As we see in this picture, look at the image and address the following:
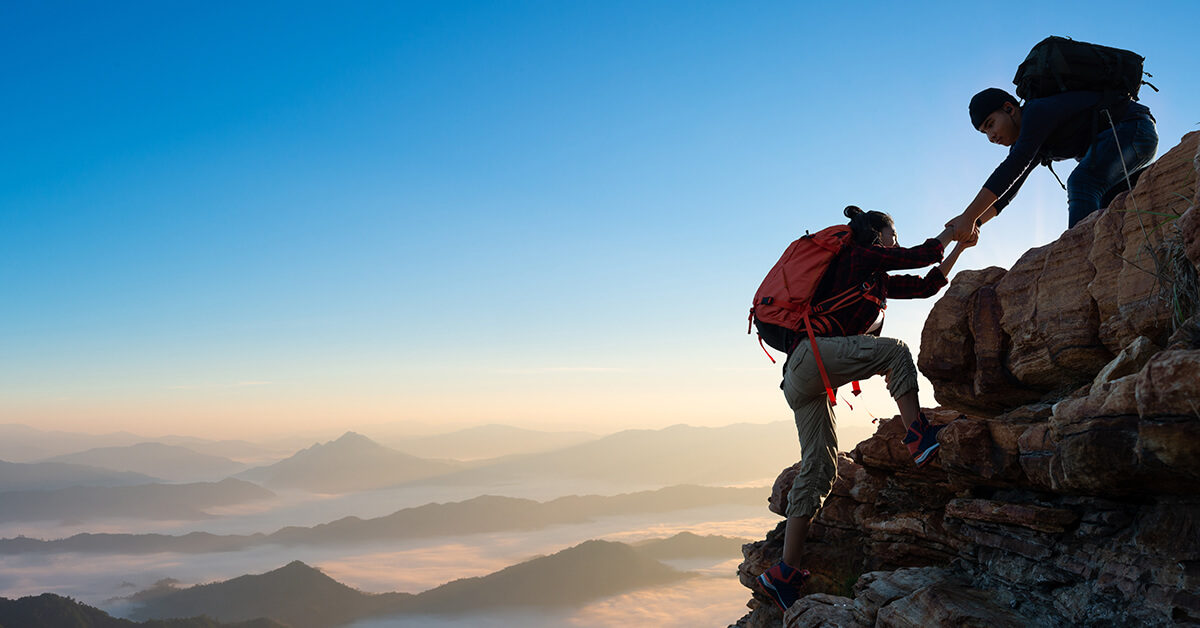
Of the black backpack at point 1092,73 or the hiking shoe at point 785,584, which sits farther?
the hiking shoe at point 785,584

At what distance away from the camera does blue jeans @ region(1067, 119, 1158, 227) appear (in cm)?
791

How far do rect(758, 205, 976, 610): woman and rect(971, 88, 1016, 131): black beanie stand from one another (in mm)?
1816

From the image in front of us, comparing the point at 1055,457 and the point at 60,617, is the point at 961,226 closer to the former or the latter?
the point at 1055,457

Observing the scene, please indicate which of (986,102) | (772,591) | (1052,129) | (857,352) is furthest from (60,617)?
(1052,129)

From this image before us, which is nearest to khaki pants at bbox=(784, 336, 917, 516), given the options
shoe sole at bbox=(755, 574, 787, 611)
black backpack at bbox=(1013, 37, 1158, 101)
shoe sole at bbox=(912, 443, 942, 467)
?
shoe sole at bbox=(912, 443, 942, 467)

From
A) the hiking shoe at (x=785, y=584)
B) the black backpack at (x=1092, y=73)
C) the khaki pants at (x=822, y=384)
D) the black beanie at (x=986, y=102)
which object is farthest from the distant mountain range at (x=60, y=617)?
the black backpack at (x=1092, y=73)

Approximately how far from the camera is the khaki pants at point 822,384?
24.3 ft

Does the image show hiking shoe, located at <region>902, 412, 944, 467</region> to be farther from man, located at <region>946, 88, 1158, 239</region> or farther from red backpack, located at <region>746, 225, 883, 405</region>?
man, located at <region>946, 88, 1158, 239</region>

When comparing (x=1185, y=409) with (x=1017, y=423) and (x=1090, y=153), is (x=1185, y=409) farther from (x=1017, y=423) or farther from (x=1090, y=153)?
(x=1090, y=153)

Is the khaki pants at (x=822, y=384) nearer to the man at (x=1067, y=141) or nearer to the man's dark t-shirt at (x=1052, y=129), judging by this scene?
the man at (x=1067, y=141)

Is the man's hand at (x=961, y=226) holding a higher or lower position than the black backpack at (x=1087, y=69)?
lower

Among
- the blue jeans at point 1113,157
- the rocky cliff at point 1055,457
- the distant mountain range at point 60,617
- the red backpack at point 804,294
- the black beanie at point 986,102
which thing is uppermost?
the black beanie at point 986,102

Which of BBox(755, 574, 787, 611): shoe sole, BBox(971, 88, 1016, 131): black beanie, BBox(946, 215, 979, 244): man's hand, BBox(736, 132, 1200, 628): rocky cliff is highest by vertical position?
BBox(971, 88, 1016, 131): black beanie

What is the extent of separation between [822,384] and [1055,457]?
2.47m
